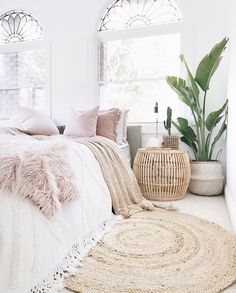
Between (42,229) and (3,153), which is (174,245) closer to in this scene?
(42,229)

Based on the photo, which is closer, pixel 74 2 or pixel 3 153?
pixel 3 153

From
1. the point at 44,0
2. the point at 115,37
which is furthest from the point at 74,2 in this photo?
the point at 115,37

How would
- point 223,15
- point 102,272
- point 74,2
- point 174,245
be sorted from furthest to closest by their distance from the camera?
point 74,2 → point 223,15 → point 174,245 → point 102,272

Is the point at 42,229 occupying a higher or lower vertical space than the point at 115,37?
lower

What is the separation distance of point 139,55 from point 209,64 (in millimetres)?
1172

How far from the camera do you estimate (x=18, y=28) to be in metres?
4.39

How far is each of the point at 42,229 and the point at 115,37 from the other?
3250 mm

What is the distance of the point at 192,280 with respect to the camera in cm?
126

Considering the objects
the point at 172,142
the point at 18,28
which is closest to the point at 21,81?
the point at 18,28

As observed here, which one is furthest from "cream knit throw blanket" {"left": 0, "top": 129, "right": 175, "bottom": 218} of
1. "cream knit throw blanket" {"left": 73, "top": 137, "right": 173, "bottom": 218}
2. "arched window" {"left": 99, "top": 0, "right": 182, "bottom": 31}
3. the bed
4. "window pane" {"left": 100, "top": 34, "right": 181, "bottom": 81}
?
"arched window" {"left": 99, "top": 0, "right": 182, "bottom": 31}

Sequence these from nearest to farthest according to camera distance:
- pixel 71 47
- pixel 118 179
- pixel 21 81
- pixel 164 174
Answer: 1. pixel 118 179
2. pixel 164 174
3. pixel 71 47
4. pixel 21 81

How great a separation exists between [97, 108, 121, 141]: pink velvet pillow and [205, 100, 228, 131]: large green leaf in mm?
1002

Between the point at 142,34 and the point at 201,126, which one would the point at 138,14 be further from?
the point at 201,126

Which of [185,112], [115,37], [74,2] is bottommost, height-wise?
[185,112]
